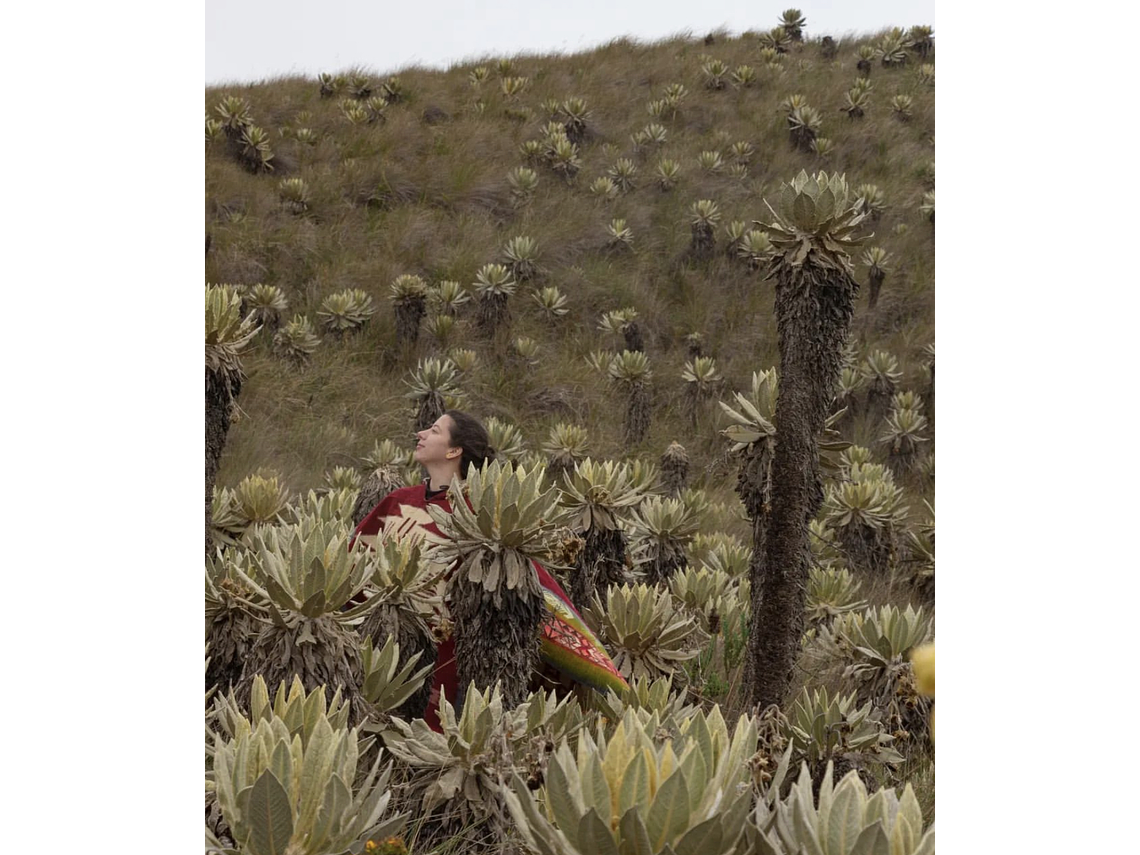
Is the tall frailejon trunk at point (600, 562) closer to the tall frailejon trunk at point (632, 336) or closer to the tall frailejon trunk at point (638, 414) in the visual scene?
the tall frailejon trunk at point (638, 414)

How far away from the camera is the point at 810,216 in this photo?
2934 mm

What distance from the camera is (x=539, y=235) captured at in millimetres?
13727

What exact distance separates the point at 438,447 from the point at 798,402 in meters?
1.50

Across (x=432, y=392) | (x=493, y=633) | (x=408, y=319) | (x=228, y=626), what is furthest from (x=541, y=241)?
(x=228, y=626)

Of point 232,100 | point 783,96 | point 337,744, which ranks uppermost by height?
point 783,96

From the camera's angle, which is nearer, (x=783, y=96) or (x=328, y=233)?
(x=328, y=233)

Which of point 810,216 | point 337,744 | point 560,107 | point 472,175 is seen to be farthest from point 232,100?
point 337,744

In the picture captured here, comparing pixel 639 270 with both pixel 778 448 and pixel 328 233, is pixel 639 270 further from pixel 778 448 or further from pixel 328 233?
pixel 778 448

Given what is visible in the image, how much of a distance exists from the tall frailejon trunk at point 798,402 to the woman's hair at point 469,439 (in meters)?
1.25

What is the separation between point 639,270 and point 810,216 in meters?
10.5

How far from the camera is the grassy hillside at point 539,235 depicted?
1018 cm

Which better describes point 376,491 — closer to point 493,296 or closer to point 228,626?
point 228,626

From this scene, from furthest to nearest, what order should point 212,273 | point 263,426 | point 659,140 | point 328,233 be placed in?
point 659,140
point 328,233
point 212,273
point 263,426

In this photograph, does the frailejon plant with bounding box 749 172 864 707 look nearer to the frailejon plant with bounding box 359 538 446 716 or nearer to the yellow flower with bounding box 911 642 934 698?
the frailejon plant with bounding box 359 538 446 716
